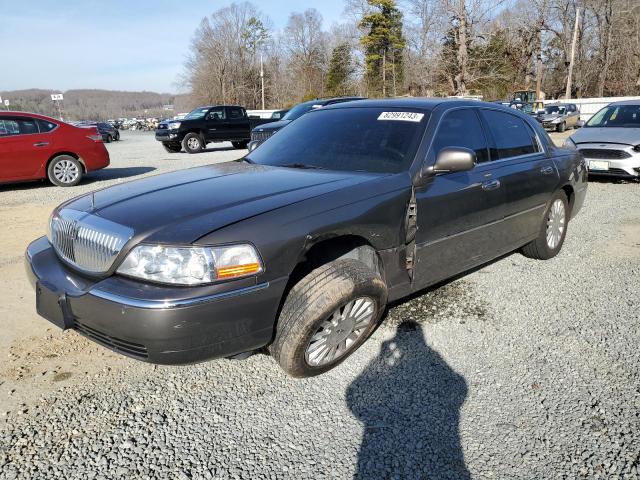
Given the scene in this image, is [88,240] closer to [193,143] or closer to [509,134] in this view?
[509,134]

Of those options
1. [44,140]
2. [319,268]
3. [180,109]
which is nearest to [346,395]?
[319,268]

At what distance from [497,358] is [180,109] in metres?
81.9

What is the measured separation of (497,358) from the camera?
306cm

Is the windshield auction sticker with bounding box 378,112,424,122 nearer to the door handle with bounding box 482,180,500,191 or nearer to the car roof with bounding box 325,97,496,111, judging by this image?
the car roof with bounding box 325,97,496,111

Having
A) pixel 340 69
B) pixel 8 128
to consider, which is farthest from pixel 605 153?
pixel 340 69

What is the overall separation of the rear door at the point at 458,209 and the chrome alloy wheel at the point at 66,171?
8.61m

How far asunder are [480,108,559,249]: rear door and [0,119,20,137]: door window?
8.63 m

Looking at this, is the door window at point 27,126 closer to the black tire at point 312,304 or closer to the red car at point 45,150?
the red car at point 45,150

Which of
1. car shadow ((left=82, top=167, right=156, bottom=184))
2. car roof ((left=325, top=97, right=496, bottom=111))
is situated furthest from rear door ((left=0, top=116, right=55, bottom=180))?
car roof ((left=325, top=97, right=496, bottom=111))

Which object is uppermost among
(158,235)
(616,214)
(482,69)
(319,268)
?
(482,69)

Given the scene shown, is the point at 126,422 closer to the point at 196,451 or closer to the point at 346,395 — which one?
the point at 196,451

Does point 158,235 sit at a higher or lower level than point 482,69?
lower

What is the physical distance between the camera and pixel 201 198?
276cm

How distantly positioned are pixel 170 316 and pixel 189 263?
258 mm
